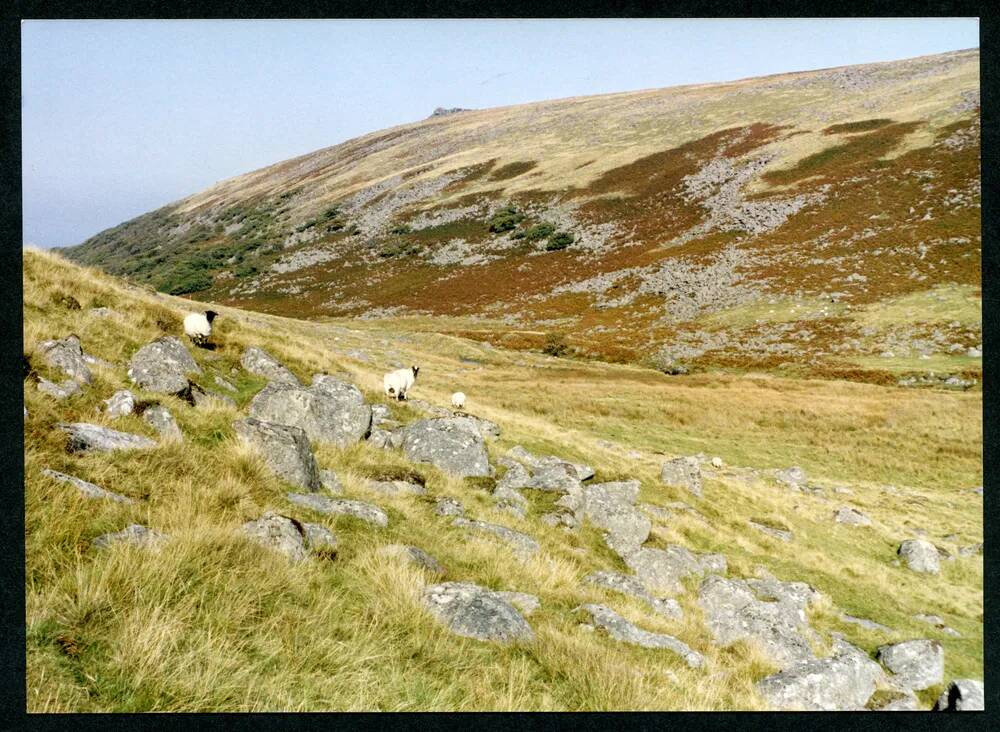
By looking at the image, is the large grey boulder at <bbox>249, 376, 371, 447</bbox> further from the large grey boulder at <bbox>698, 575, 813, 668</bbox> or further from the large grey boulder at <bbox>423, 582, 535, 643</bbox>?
the large grey boulder at <bbox>698, 575, 813, 668</bbox>

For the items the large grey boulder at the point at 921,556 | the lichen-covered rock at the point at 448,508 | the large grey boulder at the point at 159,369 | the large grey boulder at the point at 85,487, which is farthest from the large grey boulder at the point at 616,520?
the large grey boulder at the point at 921,556

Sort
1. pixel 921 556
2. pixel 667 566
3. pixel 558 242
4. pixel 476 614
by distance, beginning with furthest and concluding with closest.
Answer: pixel 558 242
pixel 921 556
pixel 667 566
pixel 476 614

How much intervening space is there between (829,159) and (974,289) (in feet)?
118

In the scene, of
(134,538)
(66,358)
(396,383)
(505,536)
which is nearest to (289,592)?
(134,538)

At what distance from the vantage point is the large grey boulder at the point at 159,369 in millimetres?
9077

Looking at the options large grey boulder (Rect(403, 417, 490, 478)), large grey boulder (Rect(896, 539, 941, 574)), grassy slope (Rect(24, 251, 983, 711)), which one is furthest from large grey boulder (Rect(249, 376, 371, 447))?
large grey boulder (Rect(896, 539, 941, 574))

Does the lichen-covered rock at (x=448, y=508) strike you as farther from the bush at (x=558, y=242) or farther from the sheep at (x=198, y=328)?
the bush at (x=558, y=242)

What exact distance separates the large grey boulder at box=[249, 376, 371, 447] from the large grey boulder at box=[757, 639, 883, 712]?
783 cm

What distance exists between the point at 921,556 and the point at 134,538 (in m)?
20.4

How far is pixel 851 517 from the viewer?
1927 centimetres

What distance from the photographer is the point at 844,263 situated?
58938mm

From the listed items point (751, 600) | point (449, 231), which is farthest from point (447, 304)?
point (751, 600)

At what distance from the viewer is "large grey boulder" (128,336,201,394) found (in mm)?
9077

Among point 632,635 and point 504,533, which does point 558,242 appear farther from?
point 632,635
